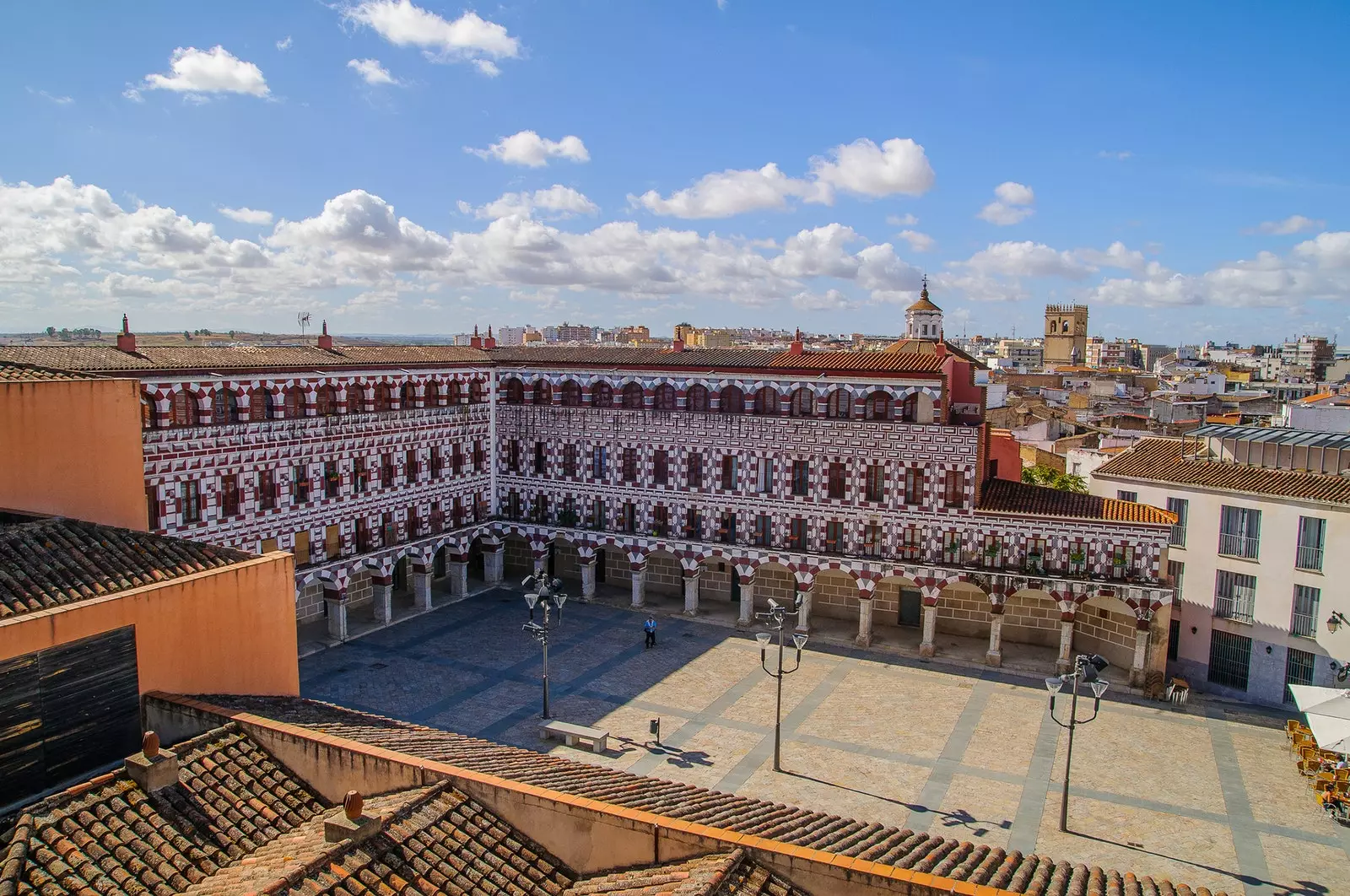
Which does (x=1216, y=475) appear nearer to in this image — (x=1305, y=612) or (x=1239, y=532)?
(x=1239, y=532)

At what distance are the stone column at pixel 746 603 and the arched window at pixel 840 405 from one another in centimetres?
800

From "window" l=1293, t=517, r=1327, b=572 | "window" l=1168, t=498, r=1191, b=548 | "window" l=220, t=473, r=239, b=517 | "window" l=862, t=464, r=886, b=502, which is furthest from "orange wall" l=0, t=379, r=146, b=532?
"window" l=1293, t=517, r=1327, b=572

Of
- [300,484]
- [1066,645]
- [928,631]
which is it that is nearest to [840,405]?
[928,631]

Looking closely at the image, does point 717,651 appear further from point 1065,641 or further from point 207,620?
point 207,620

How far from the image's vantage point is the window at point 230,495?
Result: 32125 millimetres

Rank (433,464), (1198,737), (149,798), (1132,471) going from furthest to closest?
1. (433,464)
2. (1132,471)
3. (1198,737)
4. (149,798)

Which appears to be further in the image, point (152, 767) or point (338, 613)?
point (338, 613)

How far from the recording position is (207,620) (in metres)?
16.4

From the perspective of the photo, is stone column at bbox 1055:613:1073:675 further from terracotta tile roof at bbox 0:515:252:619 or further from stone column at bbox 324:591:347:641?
terracotta tile roof at bbox 0:515:252:619

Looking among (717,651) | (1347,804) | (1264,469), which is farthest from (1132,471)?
(717,651)

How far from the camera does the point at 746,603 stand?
39.3 metres

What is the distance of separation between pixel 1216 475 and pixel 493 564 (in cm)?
3139

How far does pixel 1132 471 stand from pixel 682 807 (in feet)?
97.4

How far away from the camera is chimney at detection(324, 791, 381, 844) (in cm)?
1143
